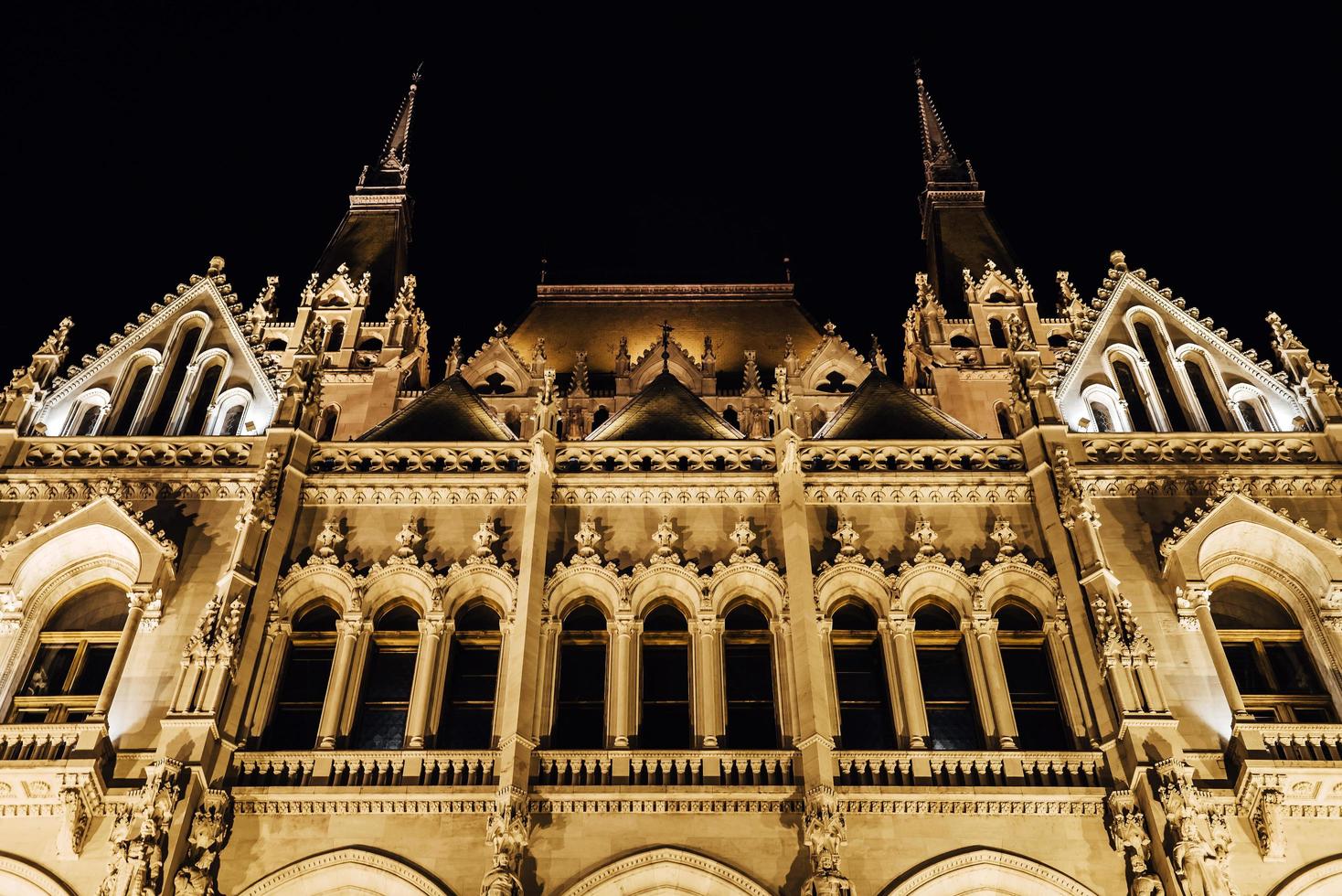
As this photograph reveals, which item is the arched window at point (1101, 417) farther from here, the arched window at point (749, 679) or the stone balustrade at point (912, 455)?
the arched window at point (749, 679)

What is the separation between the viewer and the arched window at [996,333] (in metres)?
29.8

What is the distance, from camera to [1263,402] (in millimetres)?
23297

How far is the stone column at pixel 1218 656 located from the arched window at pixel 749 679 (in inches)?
236

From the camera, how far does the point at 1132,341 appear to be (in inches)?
969

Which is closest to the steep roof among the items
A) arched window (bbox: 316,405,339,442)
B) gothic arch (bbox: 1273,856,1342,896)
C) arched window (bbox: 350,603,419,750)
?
arched window (bbox: 316,405,339,442)

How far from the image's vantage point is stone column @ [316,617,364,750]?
1758 centimetres

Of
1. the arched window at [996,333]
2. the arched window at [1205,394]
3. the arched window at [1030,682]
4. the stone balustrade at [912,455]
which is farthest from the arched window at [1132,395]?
the arched window at [1030,682]

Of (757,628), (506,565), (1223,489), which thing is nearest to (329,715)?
(506,565)

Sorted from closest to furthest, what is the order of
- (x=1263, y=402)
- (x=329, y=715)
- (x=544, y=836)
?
1. (x=544, y=836)
2. (x=329, y=715)
3. (x=1263, y=402)

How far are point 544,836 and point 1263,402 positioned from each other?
15.1m

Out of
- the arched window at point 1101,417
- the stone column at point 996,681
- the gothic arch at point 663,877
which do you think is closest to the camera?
the gothic arch at point 663,877

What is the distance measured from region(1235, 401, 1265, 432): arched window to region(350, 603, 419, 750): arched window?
14.8 meters

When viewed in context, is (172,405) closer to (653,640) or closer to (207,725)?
(207,725)

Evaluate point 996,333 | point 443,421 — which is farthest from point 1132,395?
point 443,421
